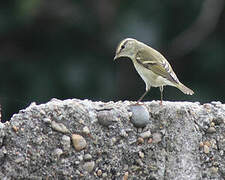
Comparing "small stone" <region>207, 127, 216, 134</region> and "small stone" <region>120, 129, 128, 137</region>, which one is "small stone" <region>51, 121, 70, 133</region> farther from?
"small stone" <region>207, 127, 216, 134</region>

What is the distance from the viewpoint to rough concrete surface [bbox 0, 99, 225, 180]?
4.30 m

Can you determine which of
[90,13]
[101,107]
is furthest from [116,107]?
[90,13]

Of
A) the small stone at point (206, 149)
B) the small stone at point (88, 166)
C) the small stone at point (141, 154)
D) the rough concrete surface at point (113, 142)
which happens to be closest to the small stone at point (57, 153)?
the rough concrete surface at point (113, 142)

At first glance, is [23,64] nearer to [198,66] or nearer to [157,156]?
[198,66]

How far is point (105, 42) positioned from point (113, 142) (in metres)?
7.11

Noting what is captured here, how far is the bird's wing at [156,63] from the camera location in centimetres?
554

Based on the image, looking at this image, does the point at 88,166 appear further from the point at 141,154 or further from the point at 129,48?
the point at 129,48

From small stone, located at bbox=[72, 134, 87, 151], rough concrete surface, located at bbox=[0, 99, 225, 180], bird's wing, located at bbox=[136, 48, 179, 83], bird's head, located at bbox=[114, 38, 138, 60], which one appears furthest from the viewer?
bird's head, located at bbox=[114, 38, 138, 60]

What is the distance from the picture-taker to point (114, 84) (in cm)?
1091

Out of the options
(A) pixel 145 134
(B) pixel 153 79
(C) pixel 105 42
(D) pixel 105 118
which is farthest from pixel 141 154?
(C) pixel 105 42

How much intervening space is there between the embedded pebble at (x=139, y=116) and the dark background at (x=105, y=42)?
5.76m

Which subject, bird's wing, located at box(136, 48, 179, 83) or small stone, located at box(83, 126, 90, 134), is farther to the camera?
bird's wing, located at box(136, 48, 179, 83)

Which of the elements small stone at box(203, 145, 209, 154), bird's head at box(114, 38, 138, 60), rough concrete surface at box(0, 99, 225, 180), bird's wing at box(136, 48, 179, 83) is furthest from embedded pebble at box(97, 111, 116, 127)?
bird's head at box(114, 38, 138, 60)

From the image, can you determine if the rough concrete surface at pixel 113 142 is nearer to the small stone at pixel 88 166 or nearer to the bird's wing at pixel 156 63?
the small stone at pixel 88 166
